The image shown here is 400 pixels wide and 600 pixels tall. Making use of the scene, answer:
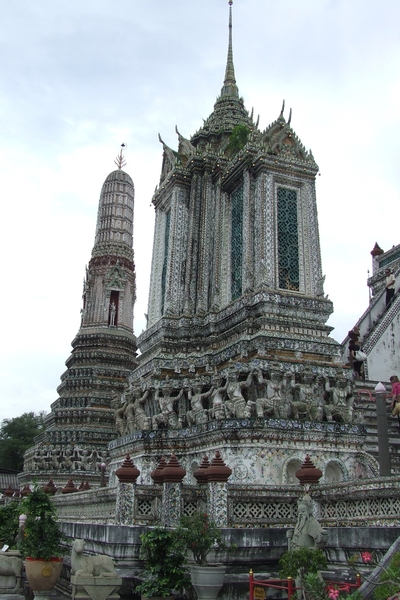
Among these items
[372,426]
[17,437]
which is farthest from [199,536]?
[17,437]

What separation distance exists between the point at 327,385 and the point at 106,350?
18.4 m

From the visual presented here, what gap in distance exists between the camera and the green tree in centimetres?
4325

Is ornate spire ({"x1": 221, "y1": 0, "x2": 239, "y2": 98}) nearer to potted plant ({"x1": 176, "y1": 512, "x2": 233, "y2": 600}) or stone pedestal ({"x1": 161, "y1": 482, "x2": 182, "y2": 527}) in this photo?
stone pedestal ({"x1": 161, "y1": 482, "x2": 182, "y2": 527})

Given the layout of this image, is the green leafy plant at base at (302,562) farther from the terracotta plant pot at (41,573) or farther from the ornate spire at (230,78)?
the ornate spire at (230,78)

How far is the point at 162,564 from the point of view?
9.23 m

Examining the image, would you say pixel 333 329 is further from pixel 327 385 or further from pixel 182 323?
pixel 182 323

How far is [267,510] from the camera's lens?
1116cm

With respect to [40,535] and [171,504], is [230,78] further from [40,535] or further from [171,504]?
[40,535]

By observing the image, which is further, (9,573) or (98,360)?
(98,360)

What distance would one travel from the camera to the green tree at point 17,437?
43250 mm

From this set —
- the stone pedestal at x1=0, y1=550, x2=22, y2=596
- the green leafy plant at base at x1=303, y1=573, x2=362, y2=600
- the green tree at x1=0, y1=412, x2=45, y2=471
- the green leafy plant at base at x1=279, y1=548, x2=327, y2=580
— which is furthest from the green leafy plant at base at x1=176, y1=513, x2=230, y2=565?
the green tree at x1=0, y1=412, x2=45, y2=471

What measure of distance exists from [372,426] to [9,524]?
10.9 metres

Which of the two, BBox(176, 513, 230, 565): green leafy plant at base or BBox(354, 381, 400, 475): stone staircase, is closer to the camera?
BBox(176, 513, 230, 565): green leafy plant at base

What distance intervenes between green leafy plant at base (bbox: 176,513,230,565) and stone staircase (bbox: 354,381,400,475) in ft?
25.0
